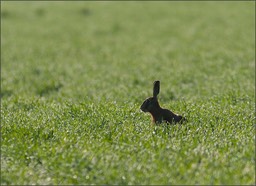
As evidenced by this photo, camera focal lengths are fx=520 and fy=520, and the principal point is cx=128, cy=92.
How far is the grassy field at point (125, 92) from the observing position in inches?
252

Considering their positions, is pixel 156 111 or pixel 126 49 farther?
pixel 126 49

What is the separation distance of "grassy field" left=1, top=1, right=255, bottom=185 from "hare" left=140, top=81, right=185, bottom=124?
295 millimetres

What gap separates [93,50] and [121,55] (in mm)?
2515

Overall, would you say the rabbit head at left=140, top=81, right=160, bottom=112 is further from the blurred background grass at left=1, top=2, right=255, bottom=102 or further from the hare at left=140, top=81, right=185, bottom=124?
the blurred background grass at left=1, top=2, right=255, bottom=102

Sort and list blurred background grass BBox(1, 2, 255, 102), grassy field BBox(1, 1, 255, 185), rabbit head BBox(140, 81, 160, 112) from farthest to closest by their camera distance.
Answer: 1. blurred background grass BBox(1, 2, 255, 102)
2. rabbit head BBox(140, 81, 160, 112)
3. grassy field BBox(1, 1, 255, 185)

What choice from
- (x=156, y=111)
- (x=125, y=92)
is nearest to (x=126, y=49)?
(x=125, y=92)

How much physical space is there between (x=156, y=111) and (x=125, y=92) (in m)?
6.03

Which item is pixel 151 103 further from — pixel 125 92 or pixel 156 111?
pixel 125 92

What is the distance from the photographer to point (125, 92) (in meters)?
14.4

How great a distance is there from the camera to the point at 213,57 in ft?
69.9

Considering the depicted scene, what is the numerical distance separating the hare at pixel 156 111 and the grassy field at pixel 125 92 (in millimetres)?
295

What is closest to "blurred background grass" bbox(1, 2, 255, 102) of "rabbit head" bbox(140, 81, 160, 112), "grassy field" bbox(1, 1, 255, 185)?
"grassy field" bbox(1, 1, 255, 185)

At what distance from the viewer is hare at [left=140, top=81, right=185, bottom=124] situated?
828 cm

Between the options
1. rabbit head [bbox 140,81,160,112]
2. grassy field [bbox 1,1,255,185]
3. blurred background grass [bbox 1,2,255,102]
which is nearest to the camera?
grassy field [bbox 1,1,255,185]
